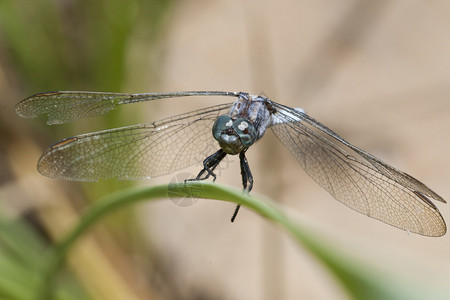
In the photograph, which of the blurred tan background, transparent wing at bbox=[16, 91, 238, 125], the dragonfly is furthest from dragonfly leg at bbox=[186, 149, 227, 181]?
the blurred tan background

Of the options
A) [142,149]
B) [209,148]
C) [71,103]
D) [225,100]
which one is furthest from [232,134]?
[225,100]

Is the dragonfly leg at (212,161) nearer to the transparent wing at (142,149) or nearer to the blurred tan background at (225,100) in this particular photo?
the transparent wing at (142,149)

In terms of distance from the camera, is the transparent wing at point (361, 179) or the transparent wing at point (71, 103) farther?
the transparent wing at point (71, 103)

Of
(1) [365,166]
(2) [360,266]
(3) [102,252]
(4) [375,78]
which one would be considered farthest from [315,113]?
(2) [360,266]

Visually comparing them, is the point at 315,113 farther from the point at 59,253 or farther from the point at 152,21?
the point at 59,253

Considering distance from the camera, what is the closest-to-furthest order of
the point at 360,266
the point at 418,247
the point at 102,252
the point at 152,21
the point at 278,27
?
the point at 360,266
the point at 418,247
the point at 102,252
the point at 152,21
the point at 278,27

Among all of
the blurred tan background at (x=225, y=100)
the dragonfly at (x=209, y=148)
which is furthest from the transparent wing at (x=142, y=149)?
the blurred tan background at (x=225, y=100)
